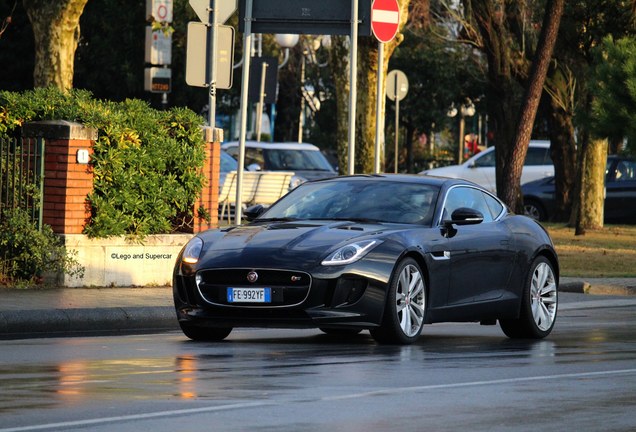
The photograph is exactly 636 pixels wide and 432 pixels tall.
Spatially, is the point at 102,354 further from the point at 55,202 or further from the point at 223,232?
the point at 55,202

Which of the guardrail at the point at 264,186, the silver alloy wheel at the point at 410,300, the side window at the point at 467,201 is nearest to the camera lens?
the silver alloy wheel at the point at 410,300

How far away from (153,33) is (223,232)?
37.8 ft

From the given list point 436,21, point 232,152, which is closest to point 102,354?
point 232,152

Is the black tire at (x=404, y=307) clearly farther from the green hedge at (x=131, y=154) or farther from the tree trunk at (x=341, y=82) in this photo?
the tree trunk at (x=341, y=82)

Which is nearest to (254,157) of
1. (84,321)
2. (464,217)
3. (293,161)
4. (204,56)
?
(293,161)

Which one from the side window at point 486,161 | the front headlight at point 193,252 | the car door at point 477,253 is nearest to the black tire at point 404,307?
the car door at point 477,253

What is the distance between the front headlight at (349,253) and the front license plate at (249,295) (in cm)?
50

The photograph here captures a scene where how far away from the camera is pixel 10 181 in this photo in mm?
17719

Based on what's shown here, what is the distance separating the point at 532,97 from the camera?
29.1 m

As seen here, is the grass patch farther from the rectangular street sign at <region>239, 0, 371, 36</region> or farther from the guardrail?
the rectangular street sign at <region>239, 0, 371, 36</region>

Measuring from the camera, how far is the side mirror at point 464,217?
13875 mm

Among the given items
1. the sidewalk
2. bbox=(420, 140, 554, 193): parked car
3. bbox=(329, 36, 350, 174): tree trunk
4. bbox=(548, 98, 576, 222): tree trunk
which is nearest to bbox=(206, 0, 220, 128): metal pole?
the sidewalk

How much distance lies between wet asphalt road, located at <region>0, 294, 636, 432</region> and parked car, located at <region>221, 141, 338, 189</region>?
2329 cm

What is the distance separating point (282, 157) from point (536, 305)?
23371 millimetres
